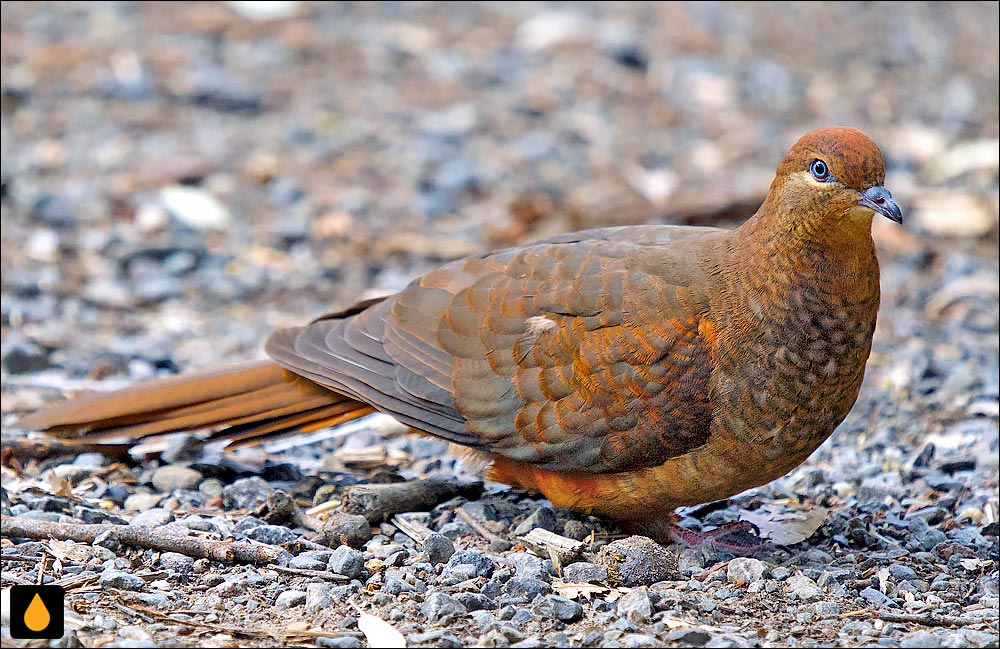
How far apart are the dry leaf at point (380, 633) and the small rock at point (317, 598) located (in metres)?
0.17

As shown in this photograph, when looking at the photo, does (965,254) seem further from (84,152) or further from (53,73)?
(53,73)

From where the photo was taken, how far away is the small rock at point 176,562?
4043mm

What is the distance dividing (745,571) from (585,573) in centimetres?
54

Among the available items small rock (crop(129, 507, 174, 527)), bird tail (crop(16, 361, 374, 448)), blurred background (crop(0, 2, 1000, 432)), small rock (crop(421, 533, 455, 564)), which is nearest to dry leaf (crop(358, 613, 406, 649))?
small rock (crop(421, 533, 455, 564))

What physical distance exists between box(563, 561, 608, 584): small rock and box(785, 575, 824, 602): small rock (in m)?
0.61

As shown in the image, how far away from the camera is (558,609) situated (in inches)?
147

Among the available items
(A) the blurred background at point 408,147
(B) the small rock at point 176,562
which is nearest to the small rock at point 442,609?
(B) the small rock at point 176,562

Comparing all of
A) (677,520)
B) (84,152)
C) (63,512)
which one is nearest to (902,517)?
(677,520)

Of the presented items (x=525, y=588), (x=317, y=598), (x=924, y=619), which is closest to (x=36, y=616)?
(x=317, y=598)

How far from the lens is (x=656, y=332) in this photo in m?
4.20

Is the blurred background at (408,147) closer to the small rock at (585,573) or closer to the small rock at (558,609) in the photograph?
the small rock at (585,573)

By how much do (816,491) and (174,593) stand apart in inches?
104

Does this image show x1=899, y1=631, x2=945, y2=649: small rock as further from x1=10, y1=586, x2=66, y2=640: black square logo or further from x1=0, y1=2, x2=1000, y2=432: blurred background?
x1=0, y1=2, x2=1000, y2=432: blurred background

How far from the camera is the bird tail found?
492cm
